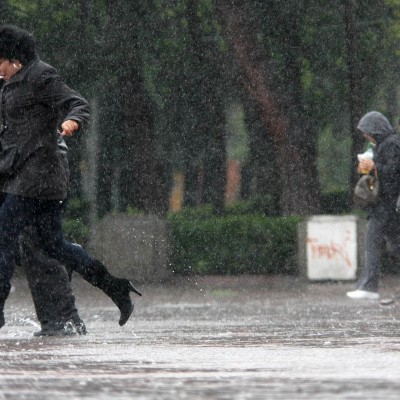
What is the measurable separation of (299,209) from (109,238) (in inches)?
134

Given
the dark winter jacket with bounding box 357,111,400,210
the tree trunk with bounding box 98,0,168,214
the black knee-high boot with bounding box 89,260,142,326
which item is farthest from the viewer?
the tree trunk with bounding box 98,0,168,214

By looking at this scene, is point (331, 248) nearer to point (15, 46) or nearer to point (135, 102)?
point (135, 102)

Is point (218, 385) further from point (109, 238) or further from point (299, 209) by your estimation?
point (299, 209)

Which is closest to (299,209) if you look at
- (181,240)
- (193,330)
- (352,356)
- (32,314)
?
(181,240)

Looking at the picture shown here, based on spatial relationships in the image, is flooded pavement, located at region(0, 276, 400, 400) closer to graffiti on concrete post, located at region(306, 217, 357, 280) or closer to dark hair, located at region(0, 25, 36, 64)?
dark hair, located at region(0, 25, 36, 64)

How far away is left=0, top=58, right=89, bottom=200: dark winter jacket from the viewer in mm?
9969

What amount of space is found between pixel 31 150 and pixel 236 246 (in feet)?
44.7

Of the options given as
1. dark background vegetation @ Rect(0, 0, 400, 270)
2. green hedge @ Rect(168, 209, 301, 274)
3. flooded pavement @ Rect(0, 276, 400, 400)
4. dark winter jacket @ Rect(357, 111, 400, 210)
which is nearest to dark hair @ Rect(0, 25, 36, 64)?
flooded pavement @ Rect(0, 276, 400, 400)

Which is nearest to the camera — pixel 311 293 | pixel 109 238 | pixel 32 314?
pixel 32 314

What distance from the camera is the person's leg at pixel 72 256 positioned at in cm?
1012

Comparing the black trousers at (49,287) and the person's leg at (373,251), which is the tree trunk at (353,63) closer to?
the person's leg at (373,251)

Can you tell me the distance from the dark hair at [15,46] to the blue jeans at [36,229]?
32.9 inches

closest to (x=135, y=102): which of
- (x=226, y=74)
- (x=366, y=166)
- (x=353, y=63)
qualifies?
(x=226, y=74)

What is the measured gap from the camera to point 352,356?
8195 millimetres
